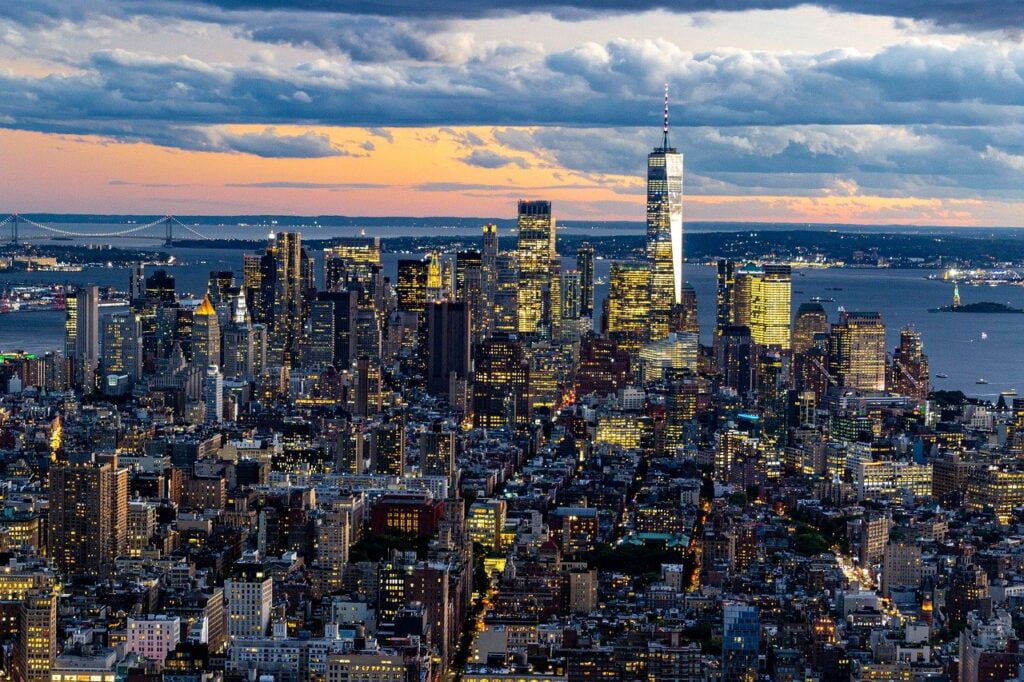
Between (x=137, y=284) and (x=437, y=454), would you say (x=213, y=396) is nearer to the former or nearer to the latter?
(x=437, y=454)

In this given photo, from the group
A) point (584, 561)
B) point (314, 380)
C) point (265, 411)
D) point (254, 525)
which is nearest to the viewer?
point (584, 561)

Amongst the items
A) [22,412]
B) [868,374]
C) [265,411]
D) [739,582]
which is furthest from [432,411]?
[739,582]

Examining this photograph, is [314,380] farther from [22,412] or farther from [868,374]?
[868,374]

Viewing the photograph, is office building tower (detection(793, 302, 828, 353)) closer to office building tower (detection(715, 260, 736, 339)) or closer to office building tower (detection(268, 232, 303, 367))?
office building tower (detection(715, 260, 736, 339))

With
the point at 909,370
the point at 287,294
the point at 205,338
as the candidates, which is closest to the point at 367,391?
the point at 205,338

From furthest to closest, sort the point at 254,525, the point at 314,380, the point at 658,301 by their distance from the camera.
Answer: the point at 658,301 < the point at 314,380 < the point at 254,525

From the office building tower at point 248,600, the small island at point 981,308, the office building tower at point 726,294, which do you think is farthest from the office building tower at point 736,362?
the office building tower at point 248,600
